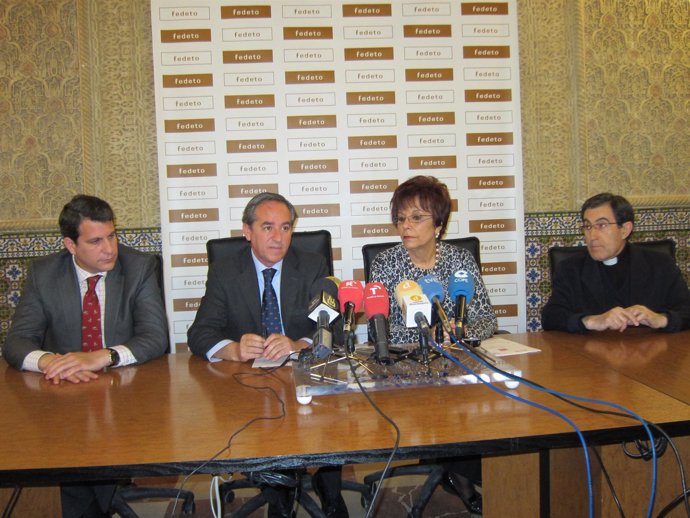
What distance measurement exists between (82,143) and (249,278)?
6.44 feet

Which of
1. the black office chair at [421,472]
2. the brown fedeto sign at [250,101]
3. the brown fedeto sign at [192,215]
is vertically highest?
the brown fedeto sign at [250,101]

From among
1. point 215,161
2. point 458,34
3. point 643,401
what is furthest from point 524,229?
point 643,401

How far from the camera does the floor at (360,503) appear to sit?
2.59 metres

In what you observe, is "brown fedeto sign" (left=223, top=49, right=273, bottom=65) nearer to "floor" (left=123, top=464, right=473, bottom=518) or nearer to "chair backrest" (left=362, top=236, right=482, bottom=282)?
"chair backrest" (left=362, top=236, right=482, bottom=282)

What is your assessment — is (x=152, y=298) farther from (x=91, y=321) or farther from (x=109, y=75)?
(x=109, y=75)

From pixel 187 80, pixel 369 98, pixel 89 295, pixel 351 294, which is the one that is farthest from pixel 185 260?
pixel 351 294

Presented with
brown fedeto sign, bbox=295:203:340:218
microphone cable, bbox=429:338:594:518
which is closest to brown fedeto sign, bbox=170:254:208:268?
brown fedeto sign, bbox=295:203:340:218

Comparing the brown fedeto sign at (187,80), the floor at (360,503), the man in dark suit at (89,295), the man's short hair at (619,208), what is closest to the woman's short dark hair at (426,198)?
the man's short hair at (619,208)

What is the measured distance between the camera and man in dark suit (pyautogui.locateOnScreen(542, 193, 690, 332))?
99.0 inches

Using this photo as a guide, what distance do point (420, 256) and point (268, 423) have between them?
1.32 metres

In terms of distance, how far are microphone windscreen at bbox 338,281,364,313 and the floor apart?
4.46ft

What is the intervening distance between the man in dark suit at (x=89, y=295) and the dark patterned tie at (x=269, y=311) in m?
0.41

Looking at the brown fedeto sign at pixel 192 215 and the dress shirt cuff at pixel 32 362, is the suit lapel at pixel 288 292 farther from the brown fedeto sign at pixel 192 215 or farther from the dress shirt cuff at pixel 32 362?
the brown fedeto sign at pixel 192 215

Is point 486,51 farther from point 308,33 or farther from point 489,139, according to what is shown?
point 308,33
